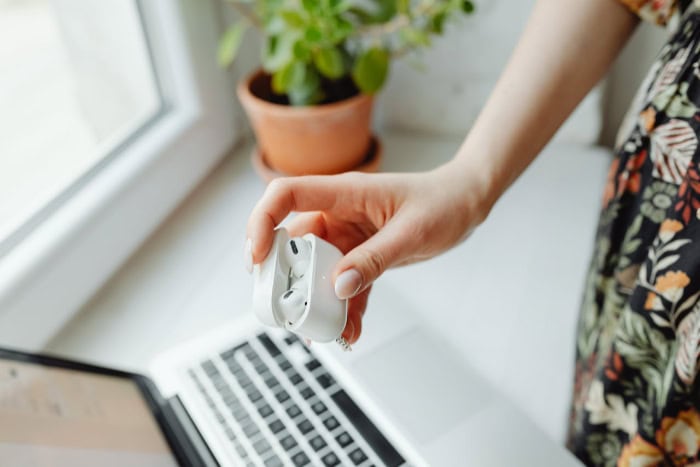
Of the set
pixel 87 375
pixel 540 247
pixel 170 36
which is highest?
pixel 170 36

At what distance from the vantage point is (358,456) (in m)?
0.44

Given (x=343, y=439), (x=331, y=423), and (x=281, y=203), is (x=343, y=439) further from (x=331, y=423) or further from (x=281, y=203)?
(x=281, y=203)

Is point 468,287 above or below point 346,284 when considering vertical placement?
below

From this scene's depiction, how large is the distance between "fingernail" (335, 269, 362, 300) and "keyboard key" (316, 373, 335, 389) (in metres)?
0.15

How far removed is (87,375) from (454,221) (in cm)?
31

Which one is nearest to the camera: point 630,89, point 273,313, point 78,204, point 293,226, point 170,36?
point 273,313

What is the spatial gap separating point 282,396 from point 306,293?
0.16 metres

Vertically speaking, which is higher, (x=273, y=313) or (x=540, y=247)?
(x=273, y=313)

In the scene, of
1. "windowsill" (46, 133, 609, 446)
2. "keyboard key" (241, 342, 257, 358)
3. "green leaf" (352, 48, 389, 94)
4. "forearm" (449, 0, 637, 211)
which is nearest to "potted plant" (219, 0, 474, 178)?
"green leaf" (352, 48, 389, 94)

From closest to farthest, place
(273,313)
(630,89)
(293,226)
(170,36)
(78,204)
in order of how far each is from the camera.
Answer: (273,313), (293,226), (78,204), (170,36), (630,89)

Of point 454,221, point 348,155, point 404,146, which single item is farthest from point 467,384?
point 404,146

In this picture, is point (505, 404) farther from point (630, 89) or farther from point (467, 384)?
point (630, 89)

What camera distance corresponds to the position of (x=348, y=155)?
0.81 meters

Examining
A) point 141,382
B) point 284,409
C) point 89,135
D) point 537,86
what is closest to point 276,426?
point 284,409
